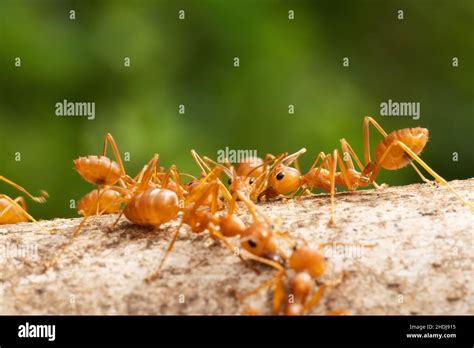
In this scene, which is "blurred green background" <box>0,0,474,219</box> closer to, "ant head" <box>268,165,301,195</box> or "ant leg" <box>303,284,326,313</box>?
"ant head" <box>268,165,301,195</box>

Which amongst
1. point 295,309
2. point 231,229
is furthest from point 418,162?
point 295,309

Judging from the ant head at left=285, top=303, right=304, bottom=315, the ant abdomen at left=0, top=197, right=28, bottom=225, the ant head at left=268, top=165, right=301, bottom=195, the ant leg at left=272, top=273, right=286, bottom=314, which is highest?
the ant head at left=268, top=165, right=301, bottom=195

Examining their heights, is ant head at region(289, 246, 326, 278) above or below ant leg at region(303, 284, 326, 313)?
above

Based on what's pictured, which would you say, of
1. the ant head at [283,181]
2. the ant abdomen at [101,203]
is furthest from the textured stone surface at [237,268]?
the ant abdomen at [101,203]

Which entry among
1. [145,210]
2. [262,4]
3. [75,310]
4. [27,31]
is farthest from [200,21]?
[75,310]

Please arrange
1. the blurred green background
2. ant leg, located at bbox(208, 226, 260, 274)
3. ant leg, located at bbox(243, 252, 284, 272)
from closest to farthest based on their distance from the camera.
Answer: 1. ant leg, located at bbox(243, 252, 284, 272)
2. ant leg, located at bbox(208, 226, 260, 274)
3. the blurred green background

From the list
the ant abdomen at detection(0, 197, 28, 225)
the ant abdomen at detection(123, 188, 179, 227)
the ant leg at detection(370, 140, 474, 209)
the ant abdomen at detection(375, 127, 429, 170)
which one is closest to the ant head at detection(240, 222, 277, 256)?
the ant abdomen at detection(123, 188, 179, 227)

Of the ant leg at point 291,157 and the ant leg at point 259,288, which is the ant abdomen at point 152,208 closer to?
the ant leg at point 259,288
